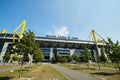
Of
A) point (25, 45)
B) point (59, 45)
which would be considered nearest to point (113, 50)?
point (25, 45)

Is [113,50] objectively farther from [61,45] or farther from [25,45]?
[61,45]

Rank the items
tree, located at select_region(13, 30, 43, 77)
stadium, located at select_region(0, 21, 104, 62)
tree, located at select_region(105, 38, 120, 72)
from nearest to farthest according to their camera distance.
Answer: tree, located at select_region(13, 30, 43, 77) < tree, located at select_region(105, 38, 120, 72) < stadium, located at select_region(0, 21, 104, 62)

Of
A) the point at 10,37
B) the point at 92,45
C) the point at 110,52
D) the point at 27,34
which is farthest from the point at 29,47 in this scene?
the point at 92,45

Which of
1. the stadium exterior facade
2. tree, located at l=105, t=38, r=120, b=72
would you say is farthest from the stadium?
tree, located at l=105, t=38, r=120, b=72

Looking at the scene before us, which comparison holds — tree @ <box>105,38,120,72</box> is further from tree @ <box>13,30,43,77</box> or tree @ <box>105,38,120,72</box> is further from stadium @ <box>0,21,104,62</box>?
stadium @ <box>0,21,104,62</box>

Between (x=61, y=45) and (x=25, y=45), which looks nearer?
(x=25, y=45)

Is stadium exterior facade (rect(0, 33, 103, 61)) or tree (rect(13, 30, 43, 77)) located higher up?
stadium exterior facade (rect(0, 33, 103, 61))

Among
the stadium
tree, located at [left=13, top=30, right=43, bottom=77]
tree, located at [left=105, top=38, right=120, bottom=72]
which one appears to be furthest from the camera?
the stadium

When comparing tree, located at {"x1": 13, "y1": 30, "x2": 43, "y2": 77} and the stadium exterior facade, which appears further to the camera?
the stadium exterior facade

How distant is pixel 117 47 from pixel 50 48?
118672 millimetres

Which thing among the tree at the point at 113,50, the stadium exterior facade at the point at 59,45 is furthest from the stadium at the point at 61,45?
the tree at the point at 113,50

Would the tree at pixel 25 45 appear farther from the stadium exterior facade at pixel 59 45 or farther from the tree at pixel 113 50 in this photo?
the stadium exterior facade at pixel 59 45

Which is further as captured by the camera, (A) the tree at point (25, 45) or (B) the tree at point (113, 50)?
(B) the tree at point (113, 50)

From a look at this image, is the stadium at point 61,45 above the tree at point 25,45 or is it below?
above
